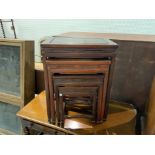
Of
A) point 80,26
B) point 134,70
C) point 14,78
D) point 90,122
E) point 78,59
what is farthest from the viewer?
point 80,26

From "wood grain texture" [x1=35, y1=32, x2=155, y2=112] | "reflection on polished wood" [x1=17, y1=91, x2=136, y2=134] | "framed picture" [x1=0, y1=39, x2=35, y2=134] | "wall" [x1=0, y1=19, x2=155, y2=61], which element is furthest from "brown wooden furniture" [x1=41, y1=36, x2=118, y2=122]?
"wall" [x1=0, y1=19, x2=155, y2=61]

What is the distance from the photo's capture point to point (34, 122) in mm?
1020

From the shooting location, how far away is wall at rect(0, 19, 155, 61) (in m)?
1.54

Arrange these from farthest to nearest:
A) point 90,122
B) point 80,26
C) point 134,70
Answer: point 80,26 → point 134,70 → point 90,122

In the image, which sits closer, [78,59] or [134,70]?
[78,59]

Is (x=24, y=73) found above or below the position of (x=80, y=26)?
below

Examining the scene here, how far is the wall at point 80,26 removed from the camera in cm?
154

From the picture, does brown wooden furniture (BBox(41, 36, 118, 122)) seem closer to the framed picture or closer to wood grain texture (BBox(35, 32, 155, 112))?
wood grain texture (BBox(35, 32, 155, 112))

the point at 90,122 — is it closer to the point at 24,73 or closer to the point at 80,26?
the point at 24,73

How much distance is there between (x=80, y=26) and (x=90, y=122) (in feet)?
3.75

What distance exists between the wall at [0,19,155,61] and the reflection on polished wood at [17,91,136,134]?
2.56 ft

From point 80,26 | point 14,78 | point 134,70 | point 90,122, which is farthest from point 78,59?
point 80,26

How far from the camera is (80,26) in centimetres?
179
